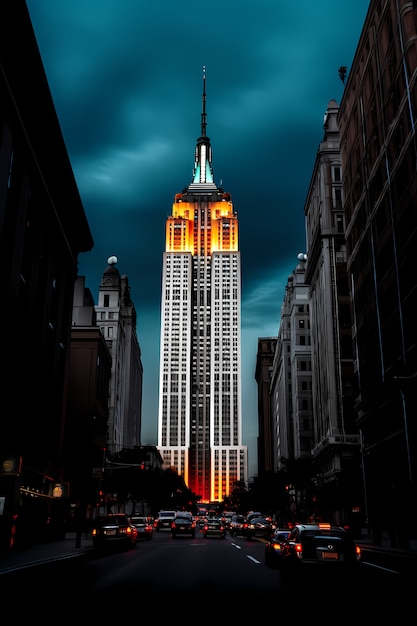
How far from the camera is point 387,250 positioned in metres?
52.5

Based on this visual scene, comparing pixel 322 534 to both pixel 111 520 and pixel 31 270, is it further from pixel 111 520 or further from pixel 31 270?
pixel 31 270

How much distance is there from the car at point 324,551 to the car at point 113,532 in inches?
804

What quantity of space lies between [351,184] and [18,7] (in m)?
41.9

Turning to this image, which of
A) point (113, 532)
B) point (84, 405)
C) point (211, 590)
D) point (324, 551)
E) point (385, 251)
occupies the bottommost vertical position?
point (211, 590)

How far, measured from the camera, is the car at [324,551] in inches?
653

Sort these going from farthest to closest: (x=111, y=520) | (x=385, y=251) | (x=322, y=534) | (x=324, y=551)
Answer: (x=385, y=251), (x=111, y=520), (x=322, y=534), (x=324, y=551)

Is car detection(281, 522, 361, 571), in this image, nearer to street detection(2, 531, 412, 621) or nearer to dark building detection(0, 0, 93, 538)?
street detection(2, 531, 412, 621)

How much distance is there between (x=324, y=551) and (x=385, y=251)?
39.8 metres

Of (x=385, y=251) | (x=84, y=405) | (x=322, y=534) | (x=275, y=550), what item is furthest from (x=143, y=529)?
(x=322, y=534)

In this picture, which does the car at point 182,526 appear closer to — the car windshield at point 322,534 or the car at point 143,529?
the car at point 143,529

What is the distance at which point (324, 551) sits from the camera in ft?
54.9

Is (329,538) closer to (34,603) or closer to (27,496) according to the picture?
(34,603)

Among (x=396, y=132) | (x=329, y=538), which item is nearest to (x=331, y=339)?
(x=396, y=132)

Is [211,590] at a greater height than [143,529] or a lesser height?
lesser
